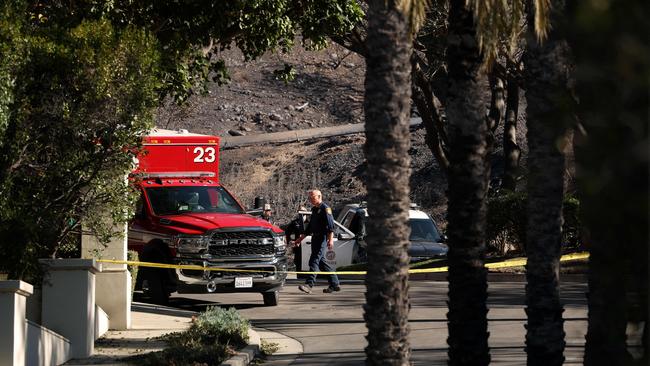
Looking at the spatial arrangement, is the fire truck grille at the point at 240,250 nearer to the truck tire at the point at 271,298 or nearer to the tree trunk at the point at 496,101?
the truck tire at the point at 271,298

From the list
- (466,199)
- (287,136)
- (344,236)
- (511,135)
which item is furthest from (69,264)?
(287,136)

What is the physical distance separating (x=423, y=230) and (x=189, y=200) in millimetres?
10559

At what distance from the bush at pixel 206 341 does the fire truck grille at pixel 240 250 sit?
3894 mm

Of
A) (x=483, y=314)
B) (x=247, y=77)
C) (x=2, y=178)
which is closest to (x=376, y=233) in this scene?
(x=483, y=314)

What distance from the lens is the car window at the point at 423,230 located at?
2967 centimetres

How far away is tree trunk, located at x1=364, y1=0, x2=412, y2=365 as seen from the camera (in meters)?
8.71

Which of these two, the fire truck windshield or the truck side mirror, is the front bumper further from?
the truck side mirror

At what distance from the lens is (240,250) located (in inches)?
771

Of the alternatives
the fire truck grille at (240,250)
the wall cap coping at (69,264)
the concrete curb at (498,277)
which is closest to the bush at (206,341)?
the wall cap coping at (69,264)

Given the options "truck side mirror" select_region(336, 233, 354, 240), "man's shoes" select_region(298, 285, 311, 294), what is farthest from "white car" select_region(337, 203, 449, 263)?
"man's shoes" select_region(298, 285, 311, 294)

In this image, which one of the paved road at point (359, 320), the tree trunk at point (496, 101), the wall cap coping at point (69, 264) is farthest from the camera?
the tree trunk at point (496, 101)

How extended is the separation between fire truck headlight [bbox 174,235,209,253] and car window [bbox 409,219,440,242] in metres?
11.0

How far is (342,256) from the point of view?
95.3ft

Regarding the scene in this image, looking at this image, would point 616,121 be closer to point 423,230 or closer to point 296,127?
point 423,230
